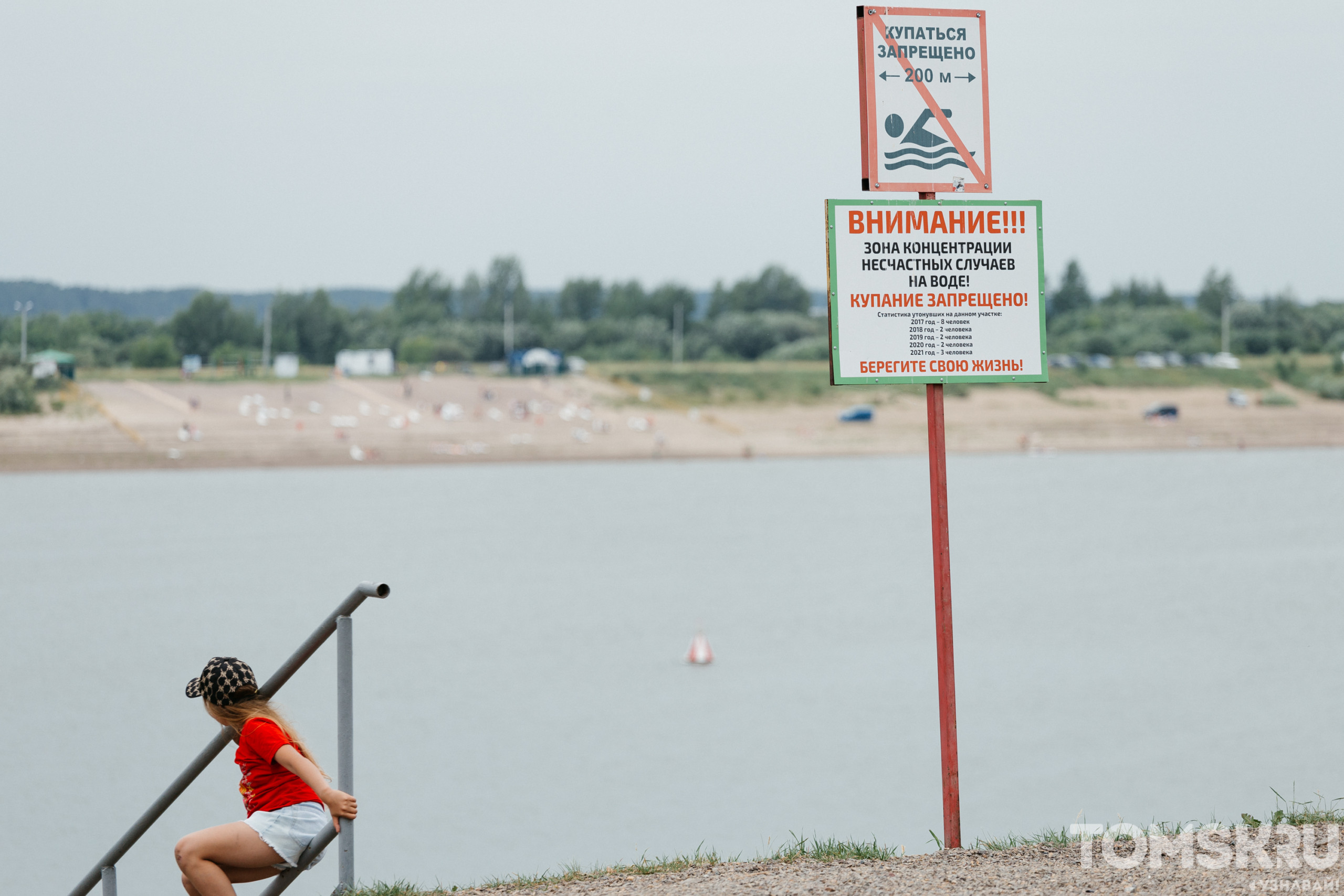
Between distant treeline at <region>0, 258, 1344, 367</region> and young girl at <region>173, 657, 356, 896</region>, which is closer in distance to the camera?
young girl at <region>173, 657, 356, 896</region>

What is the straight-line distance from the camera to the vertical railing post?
185 inches

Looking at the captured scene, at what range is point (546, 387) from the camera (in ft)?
294

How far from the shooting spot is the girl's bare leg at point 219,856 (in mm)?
4559

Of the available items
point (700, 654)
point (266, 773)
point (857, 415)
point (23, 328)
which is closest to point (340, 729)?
point (266, 773)

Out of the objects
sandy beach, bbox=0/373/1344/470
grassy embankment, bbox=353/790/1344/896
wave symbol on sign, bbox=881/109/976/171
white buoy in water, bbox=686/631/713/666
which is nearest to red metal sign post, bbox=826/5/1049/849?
wave symbol on sign, bbox=881/109/976/171

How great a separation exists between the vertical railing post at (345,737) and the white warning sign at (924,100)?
2849 millimetres

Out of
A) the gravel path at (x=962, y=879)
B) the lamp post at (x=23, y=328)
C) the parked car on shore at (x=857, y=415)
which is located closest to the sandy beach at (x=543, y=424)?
the parked car on shore at (x=857, y=415)

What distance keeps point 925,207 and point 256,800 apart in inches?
140

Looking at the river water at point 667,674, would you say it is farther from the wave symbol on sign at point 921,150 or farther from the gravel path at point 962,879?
the wave symbol on sign at point 921,150

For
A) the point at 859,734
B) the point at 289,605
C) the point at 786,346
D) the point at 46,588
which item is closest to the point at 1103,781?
the point at 859,734

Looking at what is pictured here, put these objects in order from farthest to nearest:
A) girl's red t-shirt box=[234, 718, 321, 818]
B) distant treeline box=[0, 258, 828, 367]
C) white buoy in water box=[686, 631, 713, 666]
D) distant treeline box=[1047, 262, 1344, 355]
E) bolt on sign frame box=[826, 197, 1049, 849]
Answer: distant treeline box=[1047, 262, 1344, 355]
distant treeline box=[0, 258, 828, 367]
white buoy in water box=[686, 631, 713, 666]
bolt on sign frame box=[826, 197, 1049, 849]
girl's red t-shirt box=[234, 718, 321, 818]

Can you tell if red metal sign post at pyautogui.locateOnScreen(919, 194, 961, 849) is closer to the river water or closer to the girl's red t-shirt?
the girl's red t-shirt

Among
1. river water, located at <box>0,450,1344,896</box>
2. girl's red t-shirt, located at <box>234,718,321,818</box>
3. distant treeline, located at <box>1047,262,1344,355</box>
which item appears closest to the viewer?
girl's red t-shirt, located at <box>234,718,321,818</box>

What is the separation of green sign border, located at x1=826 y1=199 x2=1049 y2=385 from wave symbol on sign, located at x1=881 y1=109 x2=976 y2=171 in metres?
0.16
